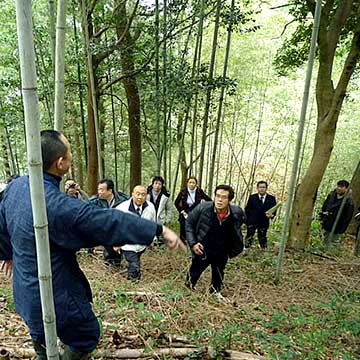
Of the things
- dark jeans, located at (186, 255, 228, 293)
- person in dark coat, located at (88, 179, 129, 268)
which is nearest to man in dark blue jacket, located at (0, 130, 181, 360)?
dark jeans, located at (186, 255, 228, 293)

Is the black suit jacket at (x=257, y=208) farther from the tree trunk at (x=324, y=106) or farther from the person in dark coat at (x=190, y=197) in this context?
the person in dark coat at (x=190, y=197)

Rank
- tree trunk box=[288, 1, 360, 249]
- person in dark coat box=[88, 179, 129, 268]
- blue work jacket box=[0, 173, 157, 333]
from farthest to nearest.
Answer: tree trunk box=[288, 1, 360, 249], person in dark coat box=[88, 179, 129, 268], blue work jacket box=[0, 173, 157, 333]

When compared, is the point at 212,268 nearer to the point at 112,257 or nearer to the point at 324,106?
the point at 112,257

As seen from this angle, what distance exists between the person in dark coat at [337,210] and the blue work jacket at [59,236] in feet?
16.7

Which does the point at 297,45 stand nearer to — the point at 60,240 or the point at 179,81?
the point at 179,81

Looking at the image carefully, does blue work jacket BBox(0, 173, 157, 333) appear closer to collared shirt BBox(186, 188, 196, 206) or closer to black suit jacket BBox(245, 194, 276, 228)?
collared shirt BBox(186, 188, 196, 206)

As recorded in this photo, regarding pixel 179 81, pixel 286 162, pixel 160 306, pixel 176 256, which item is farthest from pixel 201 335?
pixel 286 162

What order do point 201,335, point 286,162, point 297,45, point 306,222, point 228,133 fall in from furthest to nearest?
point 286,162
point 228,133
point 297,45
point 306,222
point 201,335

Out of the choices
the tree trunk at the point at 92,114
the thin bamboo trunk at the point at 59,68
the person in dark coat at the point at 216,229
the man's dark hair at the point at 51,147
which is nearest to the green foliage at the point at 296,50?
the tree trunk at the point at 92,114

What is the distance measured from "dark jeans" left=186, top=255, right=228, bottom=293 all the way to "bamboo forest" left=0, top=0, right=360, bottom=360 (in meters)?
0.02

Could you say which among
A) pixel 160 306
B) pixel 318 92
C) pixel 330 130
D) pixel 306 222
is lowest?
pixel 306 222

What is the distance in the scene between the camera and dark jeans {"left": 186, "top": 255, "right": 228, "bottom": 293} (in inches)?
152

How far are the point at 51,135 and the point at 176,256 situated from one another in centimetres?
392

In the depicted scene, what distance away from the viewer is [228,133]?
12.2 meters
